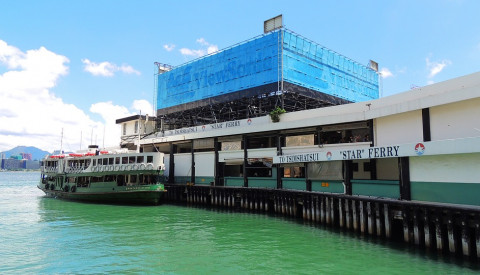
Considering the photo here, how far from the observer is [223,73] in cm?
4284

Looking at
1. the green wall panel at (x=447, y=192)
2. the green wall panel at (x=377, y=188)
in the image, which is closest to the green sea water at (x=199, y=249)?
the green wall panel at (x=377, y=188)

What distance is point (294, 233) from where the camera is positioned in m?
18.3

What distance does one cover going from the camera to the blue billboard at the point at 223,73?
37.7 metres

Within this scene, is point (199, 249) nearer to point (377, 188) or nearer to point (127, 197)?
point (377, 188)

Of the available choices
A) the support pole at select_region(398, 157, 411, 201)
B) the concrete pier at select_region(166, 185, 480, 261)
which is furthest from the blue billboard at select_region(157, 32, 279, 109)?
the support pole at select_region(398, 157, 411, 201)

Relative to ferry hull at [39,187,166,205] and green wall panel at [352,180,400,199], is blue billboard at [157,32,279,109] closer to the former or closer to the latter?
ferry hull at [39,187,166,205]

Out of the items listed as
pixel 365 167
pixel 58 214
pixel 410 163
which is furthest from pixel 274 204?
pixel 58 214

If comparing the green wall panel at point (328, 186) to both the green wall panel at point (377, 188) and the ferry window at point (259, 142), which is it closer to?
the green wall panel at point (377, 188)

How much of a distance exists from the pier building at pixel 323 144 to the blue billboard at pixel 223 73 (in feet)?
0.52

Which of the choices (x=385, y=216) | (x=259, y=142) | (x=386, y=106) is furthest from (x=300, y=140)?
(x=385, y=216)

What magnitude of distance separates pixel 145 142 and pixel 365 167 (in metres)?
30.1

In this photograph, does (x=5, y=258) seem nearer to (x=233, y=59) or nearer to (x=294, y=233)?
(x=294, y=233)

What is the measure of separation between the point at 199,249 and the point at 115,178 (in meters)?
20.9

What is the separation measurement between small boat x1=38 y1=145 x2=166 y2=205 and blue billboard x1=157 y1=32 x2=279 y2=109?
48.2 feet
